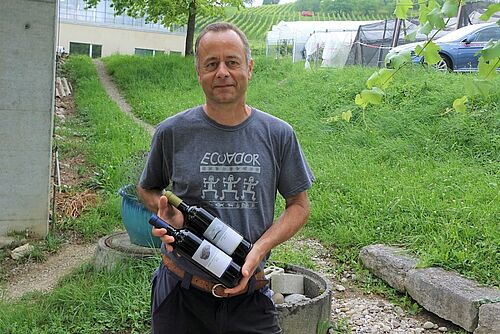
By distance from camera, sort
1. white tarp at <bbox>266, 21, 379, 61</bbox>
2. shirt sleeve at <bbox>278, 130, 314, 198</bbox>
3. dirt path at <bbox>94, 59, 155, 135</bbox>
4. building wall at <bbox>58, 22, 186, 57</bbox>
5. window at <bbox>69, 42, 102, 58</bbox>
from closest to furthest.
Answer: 1. shirt sleeve at <bbox>278, 130, 314, 198</bbox>
2. dirt path at <bbox>94, 59, 155, 135</bbox>
3. white tarp at <bbox>266, 21, 379, 61</bbox>
4. building wall at <bbox>58, 22, 186, 57</bbox>
5. window at <bbox>69, 42, 102, 58</bbox>

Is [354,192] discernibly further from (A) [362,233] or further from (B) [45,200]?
(B) [45,200]

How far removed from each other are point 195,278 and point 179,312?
144mm

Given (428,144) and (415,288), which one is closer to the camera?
(415,288)

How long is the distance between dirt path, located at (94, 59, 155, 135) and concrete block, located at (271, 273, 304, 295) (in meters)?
7.95

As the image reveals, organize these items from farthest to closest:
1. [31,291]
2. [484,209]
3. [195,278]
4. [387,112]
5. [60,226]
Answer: [387,112] < [60,226] < [484,209] < [31,291] < [195,278]

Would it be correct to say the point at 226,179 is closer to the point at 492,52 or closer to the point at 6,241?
the point at 492,52

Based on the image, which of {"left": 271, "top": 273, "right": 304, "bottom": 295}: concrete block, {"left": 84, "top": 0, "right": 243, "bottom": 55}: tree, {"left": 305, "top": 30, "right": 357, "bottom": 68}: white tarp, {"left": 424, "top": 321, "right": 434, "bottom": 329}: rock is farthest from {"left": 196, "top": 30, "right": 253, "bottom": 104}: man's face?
{"left": 305, "top": 30, "right": 357, "bottom": 68}: white tarp

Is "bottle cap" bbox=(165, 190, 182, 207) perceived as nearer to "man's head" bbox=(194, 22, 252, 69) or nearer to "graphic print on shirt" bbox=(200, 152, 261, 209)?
"graphic print on shirt" bbox=(200, 152, 261, 209)

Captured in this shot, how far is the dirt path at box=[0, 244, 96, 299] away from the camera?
5277mm

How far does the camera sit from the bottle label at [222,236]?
207cm

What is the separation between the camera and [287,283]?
4.29 m

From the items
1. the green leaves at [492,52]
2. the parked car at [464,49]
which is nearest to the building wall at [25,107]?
the green leaves at [492,52]

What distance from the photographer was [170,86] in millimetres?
16484

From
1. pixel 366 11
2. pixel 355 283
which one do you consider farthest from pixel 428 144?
pixel 366 11
